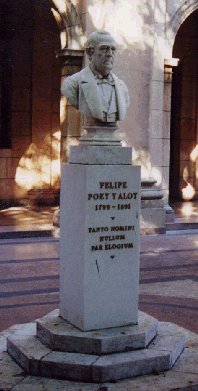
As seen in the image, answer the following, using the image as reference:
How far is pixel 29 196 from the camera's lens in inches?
627

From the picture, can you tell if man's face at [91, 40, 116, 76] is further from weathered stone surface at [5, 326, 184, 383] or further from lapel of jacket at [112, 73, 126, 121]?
weathered stone surface at [5, 326, 184, 383]

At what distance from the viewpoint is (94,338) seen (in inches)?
206

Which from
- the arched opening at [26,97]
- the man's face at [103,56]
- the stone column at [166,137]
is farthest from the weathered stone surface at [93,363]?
the arched opening at [26,97]

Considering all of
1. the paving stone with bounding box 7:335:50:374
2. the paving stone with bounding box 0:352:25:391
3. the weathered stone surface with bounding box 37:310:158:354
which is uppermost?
the weathered stone surface with bounding box 37:310:158:354

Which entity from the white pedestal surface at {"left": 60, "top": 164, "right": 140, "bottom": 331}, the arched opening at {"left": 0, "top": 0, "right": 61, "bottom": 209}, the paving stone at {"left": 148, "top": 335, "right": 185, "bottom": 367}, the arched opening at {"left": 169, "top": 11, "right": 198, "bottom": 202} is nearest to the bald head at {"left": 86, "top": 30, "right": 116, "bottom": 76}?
the white pedestal surface at {"left": 60, "top": 164, "right": 140, "bottom": 331}

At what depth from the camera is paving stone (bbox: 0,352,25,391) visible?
496 centimetres

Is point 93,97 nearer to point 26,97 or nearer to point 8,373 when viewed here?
point 8,373

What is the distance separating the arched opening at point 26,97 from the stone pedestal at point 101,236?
10253 millimetres

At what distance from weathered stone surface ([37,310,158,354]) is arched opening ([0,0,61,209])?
1035 cm

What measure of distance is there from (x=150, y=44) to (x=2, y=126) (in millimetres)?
5043

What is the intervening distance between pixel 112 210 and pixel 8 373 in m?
1.56

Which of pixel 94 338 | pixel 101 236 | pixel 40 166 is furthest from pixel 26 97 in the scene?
pixel 94 338

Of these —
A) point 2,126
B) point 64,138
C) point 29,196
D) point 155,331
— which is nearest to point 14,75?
point 2,126

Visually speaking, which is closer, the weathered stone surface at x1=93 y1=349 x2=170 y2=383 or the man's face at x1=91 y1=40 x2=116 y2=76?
the weathered stone surface at x1=93 y1=349 x2=170 y2=383
